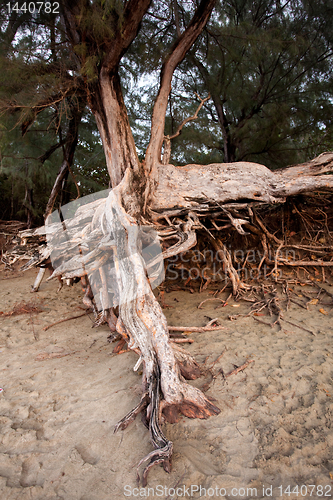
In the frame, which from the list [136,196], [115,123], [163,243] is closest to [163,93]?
[115,123]

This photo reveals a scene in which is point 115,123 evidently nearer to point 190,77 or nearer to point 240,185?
point 240,185

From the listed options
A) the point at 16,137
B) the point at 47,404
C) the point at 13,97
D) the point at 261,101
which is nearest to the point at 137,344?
the point at 47,404

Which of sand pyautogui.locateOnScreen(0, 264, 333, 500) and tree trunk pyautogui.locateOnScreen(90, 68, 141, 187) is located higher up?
tree trunk pyautogui.locateOnScreen(90, 68, 141, 187)

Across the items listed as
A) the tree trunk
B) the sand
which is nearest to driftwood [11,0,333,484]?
the tree trunk

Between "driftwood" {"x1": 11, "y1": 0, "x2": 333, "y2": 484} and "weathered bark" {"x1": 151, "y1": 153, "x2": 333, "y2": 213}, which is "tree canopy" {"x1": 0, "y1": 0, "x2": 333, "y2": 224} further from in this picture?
"weathered bark" {"x1": 151, "y1": 153, "x2": 333, "y2": 213}

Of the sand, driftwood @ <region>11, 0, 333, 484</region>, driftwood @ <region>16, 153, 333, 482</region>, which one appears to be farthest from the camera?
driftwood @ <region>11, 0, 333, 484</region>

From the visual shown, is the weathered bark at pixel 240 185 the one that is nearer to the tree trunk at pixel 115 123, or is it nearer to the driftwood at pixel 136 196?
the driftwood at pixel 136 196

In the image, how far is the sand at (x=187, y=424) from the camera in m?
1.57

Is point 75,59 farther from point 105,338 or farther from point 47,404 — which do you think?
point 47,404

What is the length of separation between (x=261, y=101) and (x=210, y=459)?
20.6ft

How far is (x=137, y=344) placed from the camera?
2367mm

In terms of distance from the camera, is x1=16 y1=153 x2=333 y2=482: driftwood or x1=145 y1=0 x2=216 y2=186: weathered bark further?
x1=145 y1=0 x2=216 y2=186: weathered bark

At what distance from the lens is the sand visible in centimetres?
157

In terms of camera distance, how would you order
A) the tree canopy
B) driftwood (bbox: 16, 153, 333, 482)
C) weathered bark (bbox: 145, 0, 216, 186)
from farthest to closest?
weathered bark (bbox: 145, 0, 216, 186) → the tree canopy → driftwood (bbox: 16, 153, 333, 482)
